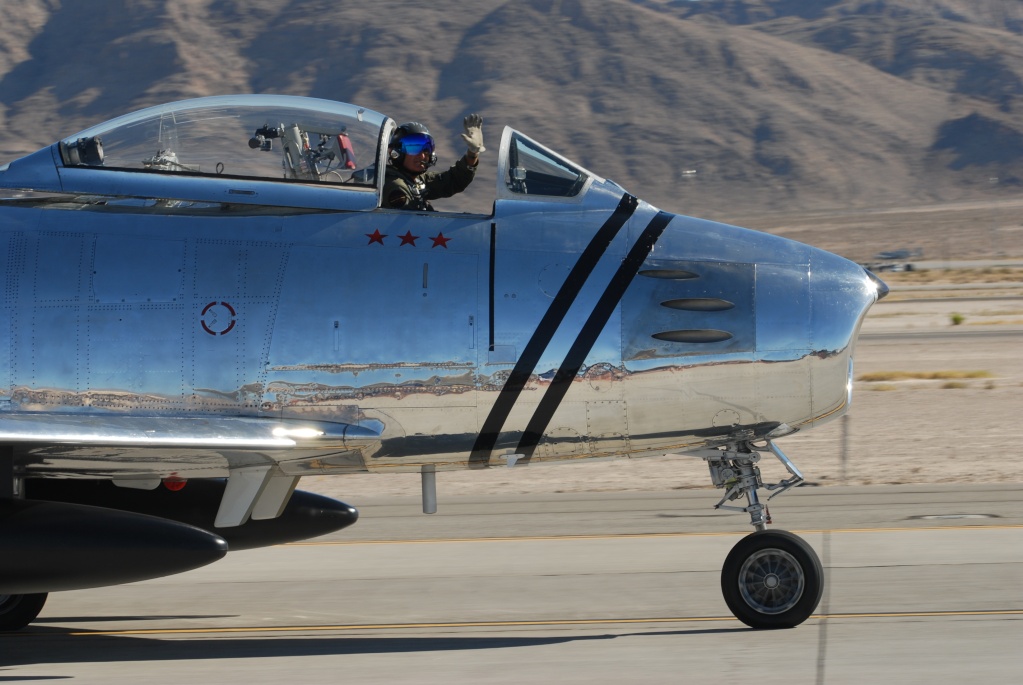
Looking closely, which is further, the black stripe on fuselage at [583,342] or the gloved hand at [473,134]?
the gloved hand at [473,134]

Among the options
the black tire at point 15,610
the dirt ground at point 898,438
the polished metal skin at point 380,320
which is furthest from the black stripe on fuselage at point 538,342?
the black tire at point 15,610

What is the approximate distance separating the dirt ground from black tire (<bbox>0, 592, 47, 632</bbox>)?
3636 mm

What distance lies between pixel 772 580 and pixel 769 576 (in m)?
0.03

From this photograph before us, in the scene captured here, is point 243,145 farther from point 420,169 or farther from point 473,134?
point 473,134

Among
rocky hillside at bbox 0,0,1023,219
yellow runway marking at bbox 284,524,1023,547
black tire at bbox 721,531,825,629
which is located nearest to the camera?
black tire at bbox 721,531,825,629

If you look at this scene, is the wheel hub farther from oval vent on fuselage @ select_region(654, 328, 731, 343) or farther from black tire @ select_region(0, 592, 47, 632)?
black tire @ select_region(0, 592, 47, 632)

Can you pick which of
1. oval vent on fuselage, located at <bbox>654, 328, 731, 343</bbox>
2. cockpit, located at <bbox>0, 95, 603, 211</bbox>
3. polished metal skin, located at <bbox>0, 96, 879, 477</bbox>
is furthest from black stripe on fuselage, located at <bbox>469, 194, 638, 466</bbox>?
oval vent on fuselage, located at <bbox>654, 328, 731, 343</bbox>

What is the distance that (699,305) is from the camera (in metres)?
6.74

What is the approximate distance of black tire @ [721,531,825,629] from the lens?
6.96m

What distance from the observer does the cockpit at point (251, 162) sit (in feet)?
23.0

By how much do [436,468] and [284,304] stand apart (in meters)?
1.23

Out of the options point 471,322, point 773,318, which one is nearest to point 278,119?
point 471,322

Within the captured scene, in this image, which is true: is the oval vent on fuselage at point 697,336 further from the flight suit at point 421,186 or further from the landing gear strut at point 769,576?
the flight suit at point 421,186

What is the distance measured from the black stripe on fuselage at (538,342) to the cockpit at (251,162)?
41 centimetres
